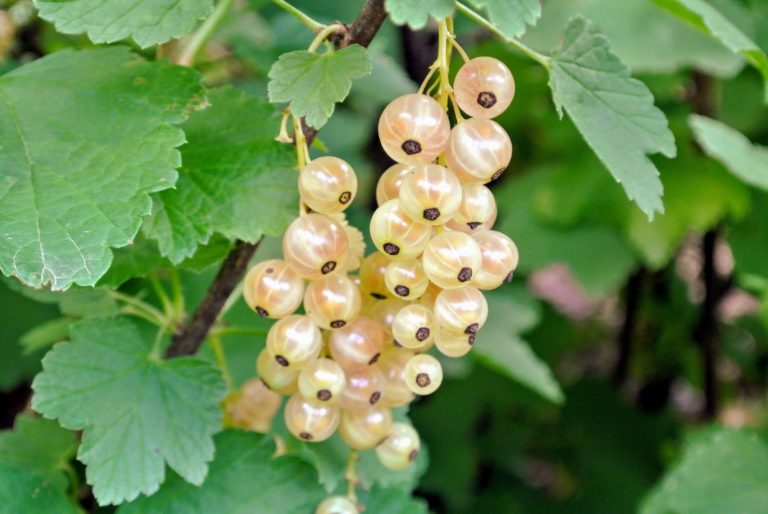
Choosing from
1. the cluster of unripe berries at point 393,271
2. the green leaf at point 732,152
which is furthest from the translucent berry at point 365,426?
the green leaf at point 732,152

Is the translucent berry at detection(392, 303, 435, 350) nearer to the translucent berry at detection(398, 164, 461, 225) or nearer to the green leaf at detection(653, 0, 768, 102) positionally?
the translucent berry at detection(398, 164, 461, 225)

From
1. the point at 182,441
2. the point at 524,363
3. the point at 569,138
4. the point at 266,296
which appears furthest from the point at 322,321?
the point at 569,138

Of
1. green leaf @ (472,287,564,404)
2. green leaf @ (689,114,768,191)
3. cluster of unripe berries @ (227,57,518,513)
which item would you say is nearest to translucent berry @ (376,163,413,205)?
cluster of unripe berries @ (227,57,518,513)

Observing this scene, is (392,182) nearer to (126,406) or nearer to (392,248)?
(392,248)

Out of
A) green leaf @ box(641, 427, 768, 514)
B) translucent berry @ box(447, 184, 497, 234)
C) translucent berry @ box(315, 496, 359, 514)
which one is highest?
translucent berry @ box(447, 184, 497, 234)

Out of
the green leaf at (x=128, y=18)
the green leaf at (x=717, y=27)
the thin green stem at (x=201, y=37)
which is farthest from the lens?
the thin green stem at (x=201, y=37)

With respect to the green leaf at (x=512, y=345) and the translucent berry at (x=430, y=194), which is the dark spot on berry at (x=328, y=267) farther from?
the green leaf at (x=512, y=345)
